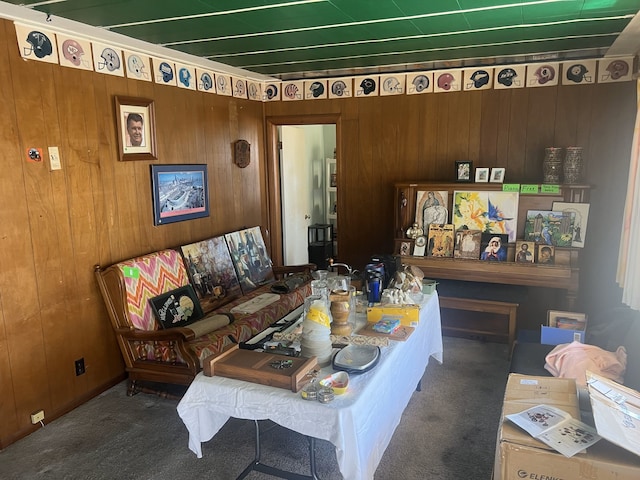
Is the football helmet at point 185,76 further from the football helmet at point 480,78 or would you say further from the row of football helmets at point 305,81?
the football helmet at point 480,78

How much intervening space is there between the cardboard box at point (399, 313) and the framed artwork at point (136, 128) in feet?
7.04

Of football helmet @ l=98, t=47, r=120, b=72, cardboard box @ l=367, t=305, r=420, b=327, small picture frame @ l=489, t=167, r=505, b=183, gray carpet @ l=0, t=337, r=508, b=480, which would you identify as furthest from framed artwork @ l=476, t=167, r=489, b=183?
football helmet @ l=98, t=47, r=120, b=72

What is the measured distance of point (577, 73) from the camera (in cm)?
406

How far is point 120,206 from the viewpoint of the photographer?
348 cm

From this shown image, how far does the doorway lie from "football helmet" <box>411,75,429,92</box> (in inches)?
34.0

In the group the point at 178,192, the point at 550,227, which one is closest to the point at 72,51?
the point at 178,192

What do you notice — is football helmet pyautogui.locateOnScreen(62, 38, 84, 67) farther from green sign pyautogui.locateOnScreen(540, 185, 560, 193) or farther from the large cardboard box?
green sign pyautogui.locateOnScreen(540, 185, 560, 193)

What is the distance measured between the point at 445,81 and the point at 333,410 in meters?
3.59

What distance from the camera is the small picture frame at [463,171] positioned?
14.2 ft

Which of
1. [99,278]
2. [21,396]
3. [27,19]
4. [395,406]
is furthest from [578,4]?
[21,396]

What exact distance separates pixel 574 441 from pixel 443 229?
104 inches

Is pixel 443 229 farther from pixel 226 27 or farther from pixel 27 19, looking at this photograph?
pixel 27 19

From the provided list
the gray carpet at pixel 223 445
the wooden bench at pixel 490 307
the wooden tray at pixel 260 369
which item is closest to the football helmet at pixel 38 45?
the wooden tray at pixel 260 369

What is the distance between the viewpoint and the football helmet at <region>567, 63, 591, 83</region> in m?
4.04
